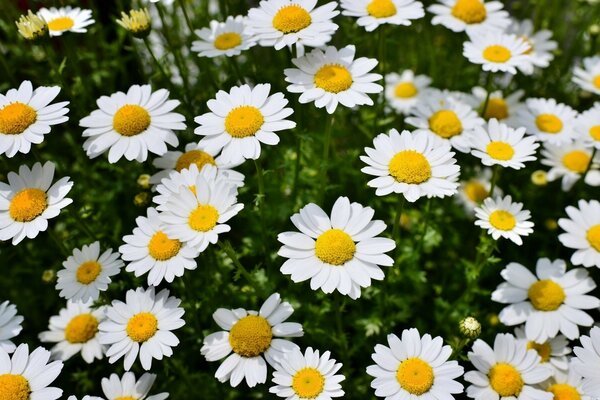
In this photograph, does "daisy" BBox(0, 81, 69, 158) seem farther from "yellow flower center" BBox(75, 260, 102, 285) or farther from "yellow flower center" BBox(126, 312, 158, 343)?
"yellow flower center" BBox(126, 312, 158, 343)

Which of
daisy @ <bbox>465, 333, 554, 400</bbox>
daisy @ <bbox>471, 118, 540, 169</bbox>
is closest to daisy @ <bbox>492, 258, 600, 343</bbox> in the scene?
daisy @ <bbox>465, 333, 554, 400</bbox>

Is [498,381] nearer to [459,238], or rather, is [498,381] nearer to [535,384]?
[535,384]

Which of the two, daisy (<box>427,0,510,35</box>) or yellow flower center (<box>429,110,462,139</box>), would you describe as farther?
daisy (<box>427,0,510,35</box>)

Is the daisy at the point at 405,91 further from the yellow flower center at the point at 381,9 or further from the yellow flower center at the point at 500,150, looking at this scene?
the yellow flower center at the point at 500,150

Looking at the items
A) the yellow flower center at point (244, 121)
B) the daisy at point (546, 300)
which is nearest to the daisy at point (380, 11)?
the yellow flower center at point (244, 121)

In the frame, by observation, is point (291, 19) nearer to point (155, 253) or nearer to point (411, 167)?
point (411, 167)

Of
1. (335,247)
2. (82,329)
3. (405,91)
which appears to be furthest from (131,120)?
(405,91)
